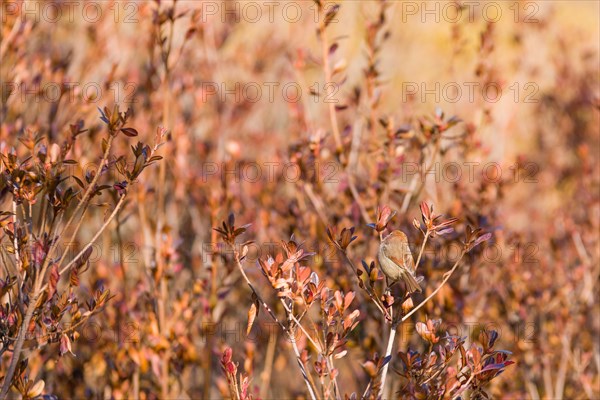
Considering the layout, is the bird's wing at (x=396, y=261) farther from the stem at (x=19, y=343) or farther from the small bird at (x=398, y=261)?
the stem at (x=19, y=343)

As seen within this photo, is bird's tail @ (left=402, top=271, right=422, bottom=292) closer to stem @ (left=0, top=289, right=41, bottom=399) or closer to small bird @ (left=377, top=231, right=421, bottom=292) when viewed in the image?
small bird @ (left=377, top=231, right=421, bottom=292)

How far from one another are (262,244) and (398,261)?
5.91ft

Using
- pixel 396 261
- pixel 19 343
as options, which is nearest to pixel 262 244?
pixel 396 261

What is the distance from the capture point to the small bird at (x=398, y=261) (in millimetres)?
1694

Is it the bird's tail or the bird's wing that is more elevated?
the bird's wing

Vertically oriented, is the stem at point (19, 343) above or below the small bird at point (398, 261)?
below

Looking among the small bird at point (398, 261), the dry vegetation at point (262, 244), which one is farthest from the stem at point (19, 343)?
the small bird at point (398, 261)

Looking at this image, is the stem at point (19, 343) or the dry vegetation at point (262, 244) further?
the dry vegetation at point (262, 244)

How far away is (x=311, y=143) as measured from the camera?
240cm

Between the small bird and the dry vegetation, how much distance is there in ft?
0.17

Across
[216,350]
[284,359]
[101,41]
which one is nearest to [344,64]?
[216,350]

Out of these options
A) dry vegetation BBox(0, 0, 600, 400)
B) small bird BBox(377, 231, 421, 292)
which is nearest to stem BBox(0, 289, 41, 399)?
dry vegetation BBox(0, 0, 600, 400)

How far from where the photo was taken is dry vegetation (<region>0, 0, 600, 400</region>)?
1.68 metres

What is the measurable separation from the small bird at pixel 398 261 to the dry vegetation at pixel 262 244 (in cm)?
5
